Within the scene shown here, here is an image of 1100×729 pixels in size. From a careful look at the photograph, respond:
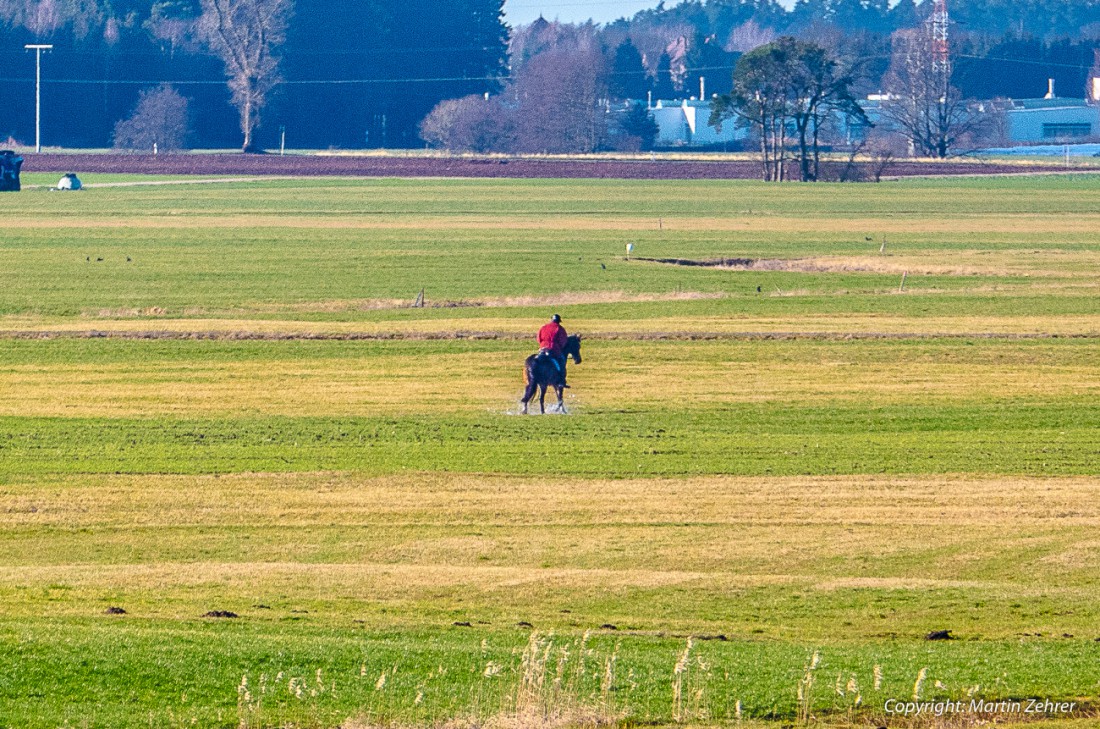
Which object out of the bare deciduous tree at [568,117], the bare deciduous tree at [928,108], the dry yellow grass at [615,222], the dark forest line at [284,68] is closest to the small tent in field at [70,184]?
the dry yellow grass at [615,222]

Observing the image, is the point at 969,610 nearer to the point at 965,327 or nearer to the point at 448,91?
the point at 965,327

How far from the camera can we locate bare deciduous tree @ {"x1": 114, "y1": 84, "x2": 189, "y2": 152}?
145125mm

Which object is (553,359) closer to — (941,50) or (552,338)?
(552,338)

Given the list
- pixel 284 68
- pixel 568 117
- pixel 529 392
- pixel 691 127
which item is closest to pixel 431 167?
pixel 568 117

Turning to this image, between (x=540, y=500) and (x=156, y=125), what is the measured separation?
127m

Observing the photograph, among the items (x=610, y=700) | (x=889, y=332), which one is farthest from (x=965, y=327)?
(x=610, y=700)

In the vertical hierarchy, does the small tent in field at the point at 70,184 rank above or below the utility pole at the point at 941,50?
below

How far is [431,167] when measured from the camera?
420ft

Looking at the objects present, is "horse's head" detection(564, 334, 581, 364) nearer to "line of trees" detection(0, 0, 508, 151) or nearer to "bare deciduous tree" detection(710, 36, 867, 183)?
"bare deciduous tree" detection(710, 36, 867, 183)

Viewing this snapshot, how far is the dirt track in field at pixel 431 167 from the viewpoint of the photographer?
12338 centimetres

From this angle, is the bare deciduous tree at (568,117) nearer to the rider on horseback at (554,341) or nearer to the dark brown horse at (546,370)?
the dark brown horse at (546,370)

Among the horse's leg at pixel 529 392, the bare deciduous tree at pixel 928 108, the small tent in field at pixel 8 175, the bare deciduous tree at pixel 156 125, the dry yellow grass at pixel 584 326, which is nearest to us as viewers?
the horse's leg at pixel 529 392

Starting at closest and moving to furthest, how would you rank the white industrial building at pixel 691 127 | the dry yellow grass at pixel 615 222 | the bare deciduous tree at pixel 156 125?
the dry yellow grass at pixel 615 222
the bare deciduous tree at pixel 156 125
the white industrial building at pixel 691 127

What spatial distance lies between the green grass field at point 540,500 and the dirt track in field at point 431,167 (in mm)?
66589
